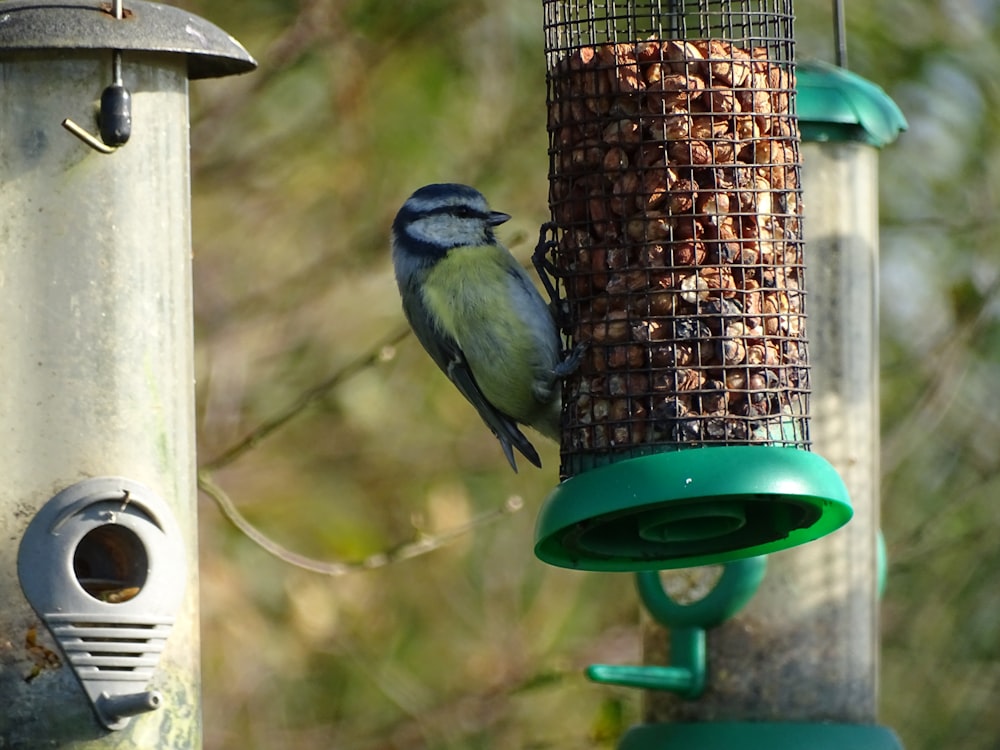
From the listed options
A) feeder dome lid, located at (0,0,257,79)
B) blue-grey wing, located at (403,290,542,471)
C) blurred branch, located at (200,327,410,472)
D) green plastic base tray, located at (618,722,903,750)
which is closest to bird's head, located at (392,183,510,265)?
blue-grey wing, located at (403,290,542,471)

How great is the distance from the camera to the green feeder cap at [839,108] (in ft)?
17.1

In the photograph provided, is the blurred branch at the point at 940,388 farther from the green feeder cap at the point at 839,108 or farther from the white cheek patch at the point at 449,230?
the white cheek patch at the point at 449,230

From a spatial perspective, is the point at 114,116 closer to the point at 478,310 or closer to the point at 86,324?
the point at 86,324

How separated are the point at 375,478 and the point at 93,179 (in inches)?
140

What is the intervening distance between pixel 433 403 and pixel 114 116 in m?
3.52

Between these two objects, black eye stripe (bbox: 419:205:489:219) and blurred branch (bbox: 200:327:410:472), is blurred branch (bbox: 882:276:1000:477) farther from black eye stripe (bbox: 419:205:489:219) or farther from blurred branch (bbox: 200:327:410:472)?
black eye stripe (bbox: 419:205:489:219)

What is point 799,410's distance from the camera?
432cm

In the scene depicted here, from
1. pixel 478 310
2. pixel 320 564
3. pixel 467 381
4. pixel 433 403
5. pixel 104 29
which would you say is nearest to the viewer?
pixel 104 29

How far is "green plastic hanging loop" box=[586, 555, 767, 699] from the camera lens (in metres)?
5.25

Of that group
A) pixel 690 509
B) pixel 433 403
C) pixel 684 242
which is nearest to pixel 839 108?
pixel 684 242

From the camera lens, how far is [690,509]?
12.7ft

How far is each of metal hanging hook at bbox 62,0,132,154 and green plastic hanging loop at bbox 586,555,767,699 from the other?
2.10 metres

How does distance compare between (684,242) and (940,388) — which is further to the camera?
(940,388)

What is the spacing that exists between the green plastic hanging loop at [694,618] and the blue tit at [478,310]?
0.75 m
